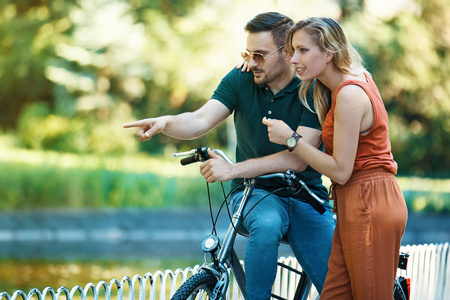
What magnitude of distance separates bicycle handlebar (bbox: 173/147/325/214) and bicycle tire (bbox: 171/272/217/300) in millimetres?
494

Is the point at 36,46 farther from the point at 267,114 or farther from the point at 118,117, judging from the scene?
the point at 267,114

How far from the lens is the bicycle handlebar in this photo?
272cm

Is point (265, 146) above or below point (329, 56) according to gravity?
below

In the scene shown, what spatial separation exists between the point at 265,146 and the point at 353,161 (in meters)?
0.66

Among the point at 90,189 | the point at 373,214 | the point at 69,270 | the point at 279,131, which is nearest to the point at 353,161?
the point at 373,214

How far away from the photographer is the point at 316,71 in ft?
8.66

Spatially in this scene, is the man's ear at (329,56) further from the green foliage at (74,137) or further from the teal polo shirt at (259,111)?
the green foliage at (74,137)

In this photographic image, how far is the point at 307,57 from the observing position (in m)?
2.63

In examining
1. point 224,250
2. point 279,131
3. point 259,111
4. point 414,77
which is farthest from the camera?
point 414,77

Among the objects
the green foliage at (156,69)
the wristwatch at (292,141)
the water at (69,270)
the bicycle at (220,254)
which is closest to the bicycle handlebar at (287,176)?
the bicycle at (220,254)

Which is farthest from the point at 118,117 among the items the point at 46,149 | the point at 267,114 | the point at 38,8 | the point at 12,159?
the point at 267,114

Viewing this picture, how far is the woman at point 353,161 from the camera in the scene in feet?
8.26

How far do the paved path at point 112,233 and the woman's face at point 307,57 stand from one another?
25.5 feet

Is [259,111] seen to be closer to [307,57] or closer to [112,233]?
[307,57]
